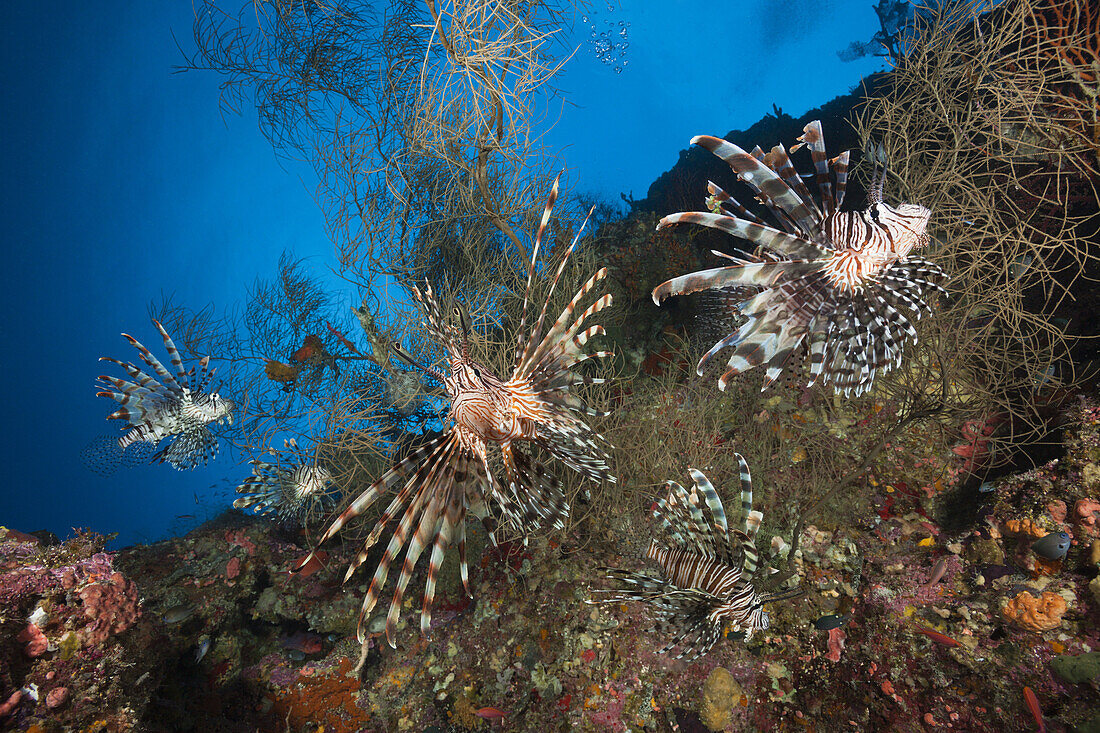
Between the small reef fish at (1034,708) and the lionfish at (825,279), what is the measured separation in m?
1.68

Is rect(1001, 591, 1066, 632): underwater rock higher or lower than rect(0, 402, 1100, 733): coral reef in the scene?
higher

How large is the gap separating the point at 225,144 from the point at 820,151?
4831 cm

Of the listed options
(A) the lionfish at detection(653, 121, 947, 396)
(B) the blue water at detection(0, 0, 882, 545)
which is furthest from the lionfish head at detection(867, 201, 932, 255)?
(B) the blue water at detection(0, 0, 882, 545)

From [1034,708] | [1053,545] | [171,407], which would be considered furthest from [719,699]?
[171,407]

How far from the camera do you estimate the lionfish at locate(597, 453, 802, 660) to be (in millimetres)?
2426

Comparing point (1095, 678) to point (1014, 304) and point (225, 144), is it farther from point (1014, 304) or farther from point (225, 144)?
point (225, 144)

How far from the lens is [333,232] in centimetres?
493

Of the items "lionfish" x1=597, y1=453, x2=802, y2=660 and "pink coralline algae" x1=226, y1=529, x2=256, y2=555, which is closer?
"lionfish" x1=597, y1=453, x2=802, y2=660

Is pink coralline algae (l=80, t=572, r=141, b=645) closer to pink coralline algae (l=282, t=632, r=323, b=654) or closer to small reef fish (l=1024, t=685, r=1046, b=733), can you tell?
pink coralline algae (l=282, t=632, r=323, b=654)

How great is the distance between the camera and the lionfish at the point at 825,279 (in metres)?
2.20

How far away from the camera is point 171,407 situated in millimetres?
6094

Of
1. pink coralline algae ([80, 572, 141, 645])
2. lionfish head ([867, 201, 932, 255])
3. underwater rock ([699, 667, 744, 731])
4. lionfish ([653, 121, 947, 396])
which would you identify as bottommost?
pink coralline algae ([80, 572, 141, 645])

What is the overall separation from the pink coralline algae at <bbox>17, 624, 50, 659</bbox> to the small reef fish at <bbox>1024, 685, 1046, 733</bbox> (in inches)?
207

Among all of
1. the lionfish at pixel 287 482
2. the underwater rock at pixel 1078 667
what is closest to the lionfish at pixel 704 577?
the underwater rock at pixel 1078 667
